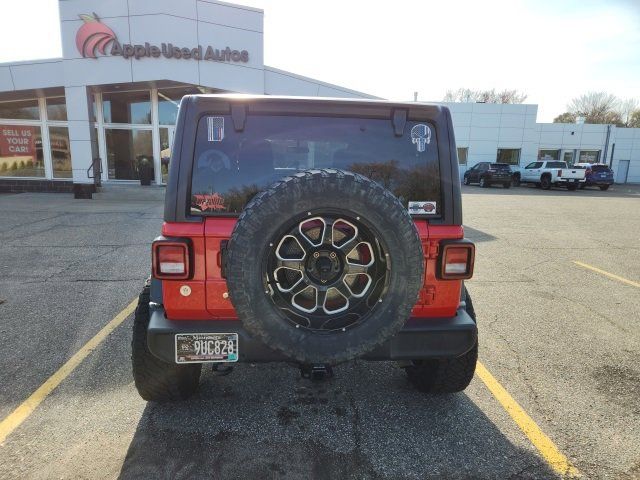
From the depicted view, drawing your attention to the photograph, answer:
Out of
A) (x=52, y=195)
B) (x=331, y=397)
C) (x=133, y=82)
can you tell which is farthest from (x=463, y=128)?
(x=331, y=397)

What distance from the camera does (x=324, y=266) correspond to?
7.29 feet

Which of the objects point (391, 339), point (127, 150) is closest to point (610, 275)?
point (391, 339)

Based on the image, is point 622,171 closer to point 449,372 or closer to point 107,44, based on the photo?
point 107,44

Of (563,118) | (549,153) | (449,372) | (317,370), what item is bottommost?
(449,372)

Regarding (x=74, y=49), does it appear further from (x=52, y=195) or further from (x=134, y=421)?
(x=134, y=421)

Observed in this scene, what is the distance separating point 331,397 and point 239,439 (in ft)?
2.53

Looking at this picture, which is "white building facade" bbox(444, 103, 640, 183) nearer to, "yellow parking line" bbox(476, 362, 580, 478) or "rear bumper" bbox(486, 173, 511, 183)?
"rear bumper" bbox(486, 173, 511, 183)

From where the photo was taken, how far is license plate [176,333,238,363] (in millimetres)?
2346

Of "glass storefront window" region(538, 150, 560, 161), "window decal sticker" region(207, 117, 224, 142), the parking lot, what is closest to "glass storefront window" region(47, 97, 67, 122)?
the parking lot

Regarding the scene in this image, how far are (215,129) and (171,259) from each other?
785 mm

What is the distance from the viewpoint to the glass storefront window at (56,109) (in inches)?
739

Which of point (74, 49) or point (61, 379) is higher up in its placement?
point (74, 49)

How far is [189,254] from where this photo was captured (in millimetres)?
2346

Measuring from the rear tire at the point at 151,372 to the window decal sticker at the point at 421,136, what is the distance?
2044 mm
